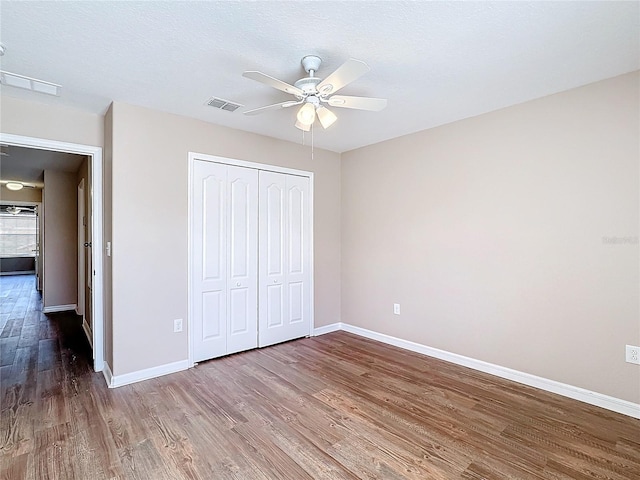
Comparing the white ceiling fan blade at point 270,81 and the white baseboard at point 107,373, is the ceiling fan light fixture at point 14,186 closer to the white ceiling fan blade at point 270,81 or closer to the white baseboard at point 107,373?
the white baseboard at point 107,373

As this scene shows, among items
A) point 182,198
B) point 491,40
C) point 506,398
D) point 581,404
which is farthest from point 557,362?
point 182,198

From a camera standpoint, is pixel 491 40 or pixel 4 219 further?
pixel 4 219

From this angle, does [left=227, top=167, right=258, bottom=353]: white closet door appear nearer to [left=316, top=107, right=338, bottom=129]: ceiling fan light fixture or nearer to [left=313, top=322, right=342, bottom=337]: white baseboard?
[left=313, top=322, right=342, bottom=337]: white baseboard

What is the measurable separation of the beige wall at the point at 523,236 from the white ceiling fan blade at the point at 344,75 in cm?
192

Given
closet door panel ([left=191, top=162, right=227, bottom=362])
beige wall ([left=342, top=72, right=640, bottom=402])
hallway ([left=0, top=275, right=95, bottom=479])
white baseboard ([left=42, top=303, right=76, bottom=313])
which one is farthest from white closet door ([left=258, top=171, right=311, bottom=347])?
white baseboard ([left=42, top=303, right=76, bottom=313])

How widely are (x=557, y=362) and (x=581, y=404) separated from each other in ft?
1.07

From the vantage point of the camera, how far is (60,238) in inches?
242

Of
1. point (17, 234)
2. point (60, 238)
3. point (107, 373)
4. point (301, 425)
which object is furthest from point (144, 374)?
point (17, 234)

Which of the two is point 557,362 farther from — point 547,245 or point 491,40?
point 491,40

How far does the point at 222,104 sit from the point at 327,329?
313 cm

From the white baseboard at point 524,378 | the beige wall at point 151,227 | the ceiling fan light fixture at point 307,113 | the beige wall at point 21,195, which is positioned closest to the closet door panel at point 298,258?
the white baseboard at point 524,378

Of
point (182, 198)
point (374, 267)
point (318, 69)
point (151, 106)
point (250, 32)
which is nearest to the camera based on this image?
point (250, 32)

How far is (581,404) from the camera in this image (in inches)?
102

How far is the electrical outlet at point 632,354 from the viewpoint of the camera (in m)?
2.42
